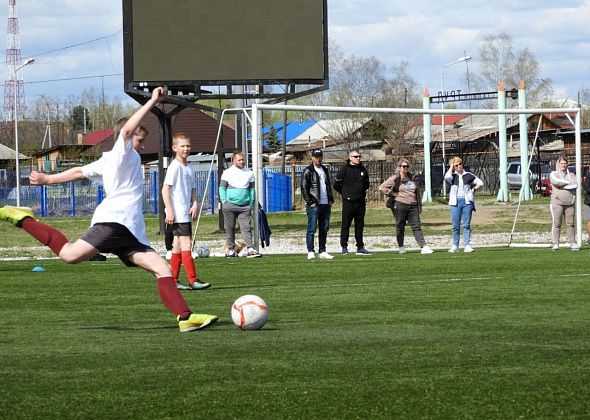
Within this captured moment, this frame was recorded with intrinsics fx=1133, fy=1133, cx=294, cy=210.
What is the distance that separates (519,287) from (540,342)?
18.6 feet

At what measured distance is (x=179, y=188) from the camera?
14.4 metres

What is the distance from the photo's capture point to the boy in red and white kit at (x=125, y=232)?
9391 millimetres

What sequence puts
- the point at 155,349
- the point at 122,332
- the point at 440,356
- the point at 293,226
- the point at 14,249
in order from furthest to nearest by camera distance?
the point at 293,226, the point at 14,249, the point at 122,332, the point at 155,349, the point at 440,356

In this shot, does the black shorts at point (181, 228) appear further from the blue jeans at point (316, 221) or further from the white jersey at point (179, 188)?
the blue jeans at point (316, 221)

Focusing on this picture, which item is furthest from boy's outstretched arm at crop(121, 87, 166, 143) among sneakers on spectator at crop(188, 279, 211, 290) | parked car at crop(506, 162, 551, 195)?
parked car at crop(506, 162, 551, 195)

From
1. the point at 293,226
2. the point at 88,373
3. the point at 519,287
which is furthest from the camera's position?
the point at 293,226

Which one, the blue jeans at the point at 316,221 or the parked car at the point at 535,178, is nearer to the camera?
the blue jeans at the point at 316,221

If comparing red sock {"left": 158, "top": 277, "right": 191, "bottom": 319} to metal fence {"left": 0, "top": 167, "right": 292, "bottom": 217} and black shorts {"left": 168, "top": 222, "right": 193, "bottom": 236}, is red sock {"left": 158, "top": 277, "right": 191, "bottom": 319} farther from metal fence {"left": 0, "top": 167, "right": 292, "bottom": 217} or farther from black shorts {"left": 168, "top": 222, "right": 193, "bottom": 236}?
metal fence {"left": 0, "top": 167, "right": 292, "bottom": 217}

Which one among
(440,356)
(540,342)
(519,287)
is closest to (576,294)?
(519,287)

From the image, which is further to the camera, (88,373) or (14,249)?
(14,249)

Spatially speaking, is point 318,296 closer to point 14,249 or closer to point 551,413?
point 551,413

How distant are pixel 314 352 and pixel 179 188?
6806 millimetres

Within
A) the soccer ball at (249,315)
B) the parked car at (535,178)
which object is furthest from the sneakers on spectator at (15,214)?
the parked car at (535,178)

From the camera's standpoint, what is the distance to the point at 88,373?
709 centimetres
